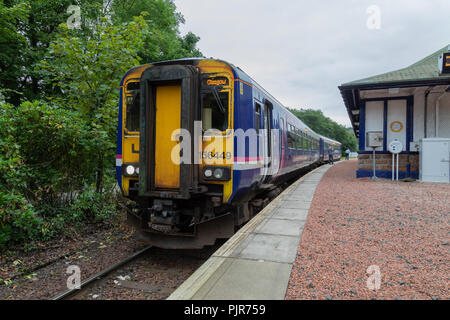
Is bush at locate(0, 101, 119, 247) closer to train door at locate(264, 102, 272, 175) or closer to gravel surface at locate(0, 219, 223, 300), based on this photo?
gravel surface at locate(0, 219, 223, 300)

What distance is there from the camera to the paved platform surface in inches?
107

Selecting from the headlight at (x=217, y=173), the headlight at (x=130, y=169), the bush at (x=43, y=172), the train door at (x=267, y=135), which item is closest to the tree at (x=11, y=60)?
the bush at (x=43, y=172)

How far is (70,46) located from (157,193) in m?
4.03

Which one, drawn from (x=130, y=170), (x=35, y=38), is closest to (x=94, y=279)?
(x=130, y=170)

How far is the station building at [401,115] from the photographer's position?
1137 centimetres

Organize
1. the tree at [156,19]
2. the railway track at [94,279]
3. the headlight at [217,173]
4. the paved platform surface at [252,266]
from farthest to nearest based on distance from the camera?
the tree at [156,19] → the headlight at [217,173] → the railway track at [94,279] → the paved platform surface at [252,266]

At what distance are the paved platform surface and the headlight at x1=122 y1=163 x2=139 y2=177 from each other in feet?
6.53

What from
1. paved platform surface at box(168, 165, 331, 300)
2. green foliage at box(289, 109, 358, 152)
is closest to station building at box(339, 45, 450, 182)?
paved platform surface at box(168, 165, 331, 300)

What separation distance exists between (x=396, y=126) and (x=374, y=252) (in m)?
10.3

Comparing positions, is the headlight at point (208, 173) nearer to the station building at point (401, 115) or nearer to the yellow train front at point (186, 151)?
the yellow train front at point (186, 151)

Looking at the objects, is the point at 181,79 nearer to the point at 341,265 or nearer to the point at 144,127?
the point at 144,127

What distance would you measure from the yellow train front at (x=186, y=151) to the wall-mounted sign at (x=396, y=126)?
415 inches

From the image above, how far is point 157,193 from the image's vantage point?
4.45m

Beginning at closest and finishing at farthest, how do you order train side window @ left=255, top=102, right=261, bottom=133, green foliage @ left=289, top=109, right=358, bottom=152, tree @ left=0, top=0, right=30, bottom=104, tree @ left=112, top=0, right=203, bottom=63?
train side window @ left=255, top=102, right=261, bottom=133, tree @ left=0, top=0, right=30, bottom=104, tree @ left=112, top=0, right=203, bottom=63, green foliage @ left=289, top=109, right=358, bottom=152
